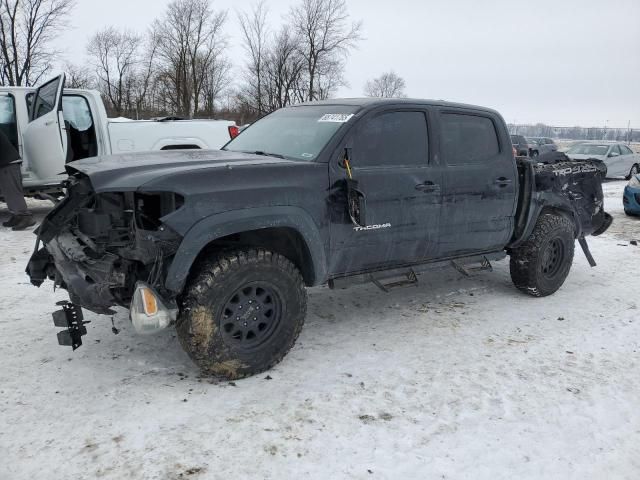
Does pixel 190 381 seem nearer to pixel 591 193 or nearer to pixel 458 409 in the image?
pixel 458 409

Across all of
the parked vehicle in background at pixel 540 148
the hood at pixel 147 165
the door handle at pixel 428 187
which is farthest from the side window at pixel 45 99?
the parked vehicle in background at pixel 540 148

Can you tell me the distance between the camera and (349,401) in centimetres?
321

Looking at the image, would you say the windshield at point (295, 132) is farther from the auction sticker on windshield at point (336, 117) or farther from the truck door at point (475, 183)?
the truck door at point (475, 183)

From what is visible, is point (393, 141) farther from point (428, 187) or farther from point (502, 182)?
point (502, 182)

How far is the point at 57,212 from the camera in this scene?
3.51 m

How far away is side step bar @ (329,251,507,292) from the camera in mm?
3957

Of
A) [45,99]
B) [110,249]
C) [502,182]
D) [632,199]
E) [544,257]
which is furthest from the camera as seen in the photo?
[632,199]

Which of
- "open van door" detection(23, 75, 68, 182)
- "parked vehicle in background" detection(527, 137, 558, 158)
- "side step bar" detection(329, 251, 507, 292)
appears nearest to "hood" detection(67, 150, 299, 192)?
"side step bar" detection(329, 251, 507, 292)

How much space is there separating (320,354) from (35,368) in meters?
1.94

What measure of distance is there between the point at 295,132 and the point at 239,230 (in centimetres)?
131

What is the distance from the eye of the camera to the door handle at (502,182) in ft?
15.7

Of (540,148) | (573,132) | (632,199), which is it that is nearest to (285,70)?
(540,148)

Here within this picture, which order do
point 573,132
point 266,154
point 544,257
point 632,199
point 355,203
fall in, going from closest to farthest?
point 355,203 → point 266,154 → point 544,257 → point 632,199 → point 573,132

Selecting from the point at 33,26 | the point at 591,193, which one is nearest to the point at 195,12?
the point at 33,26
